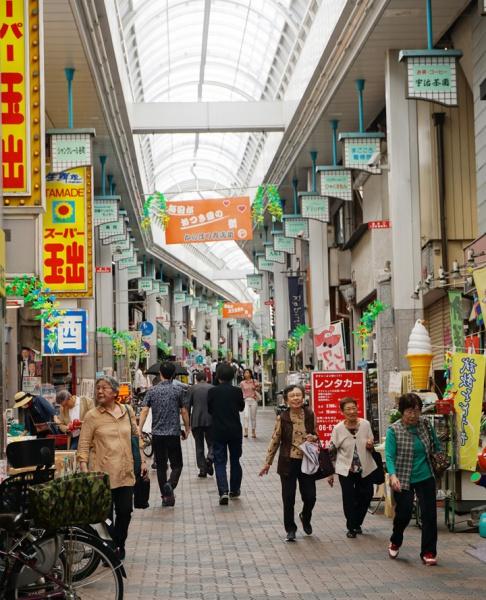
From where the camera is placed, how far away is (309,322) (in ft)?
102

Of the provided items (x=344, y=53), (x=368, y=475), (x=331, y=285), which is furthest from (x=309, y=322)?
(x=368, y=475)

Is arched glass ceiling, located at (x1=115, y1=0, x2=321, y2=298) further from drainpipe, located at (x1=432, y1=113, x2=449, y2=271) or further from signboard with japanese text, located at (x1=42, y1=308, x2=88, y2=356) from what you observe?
signboard with japanese text, located at (x1=42, y1=308, x2=88, y2=356)

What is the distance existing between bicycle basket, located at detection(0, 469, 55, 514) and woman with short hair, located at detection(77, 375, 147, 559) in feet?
5.96

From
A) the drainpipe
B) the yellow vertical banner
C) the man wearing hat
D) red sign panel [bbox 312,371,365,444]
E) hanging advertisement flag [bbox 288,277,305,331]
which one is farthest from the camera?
hanging advertisement flag [bbox 288,277,305,331]

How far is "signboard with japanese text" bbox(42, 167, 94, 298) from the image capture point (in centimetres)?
1902

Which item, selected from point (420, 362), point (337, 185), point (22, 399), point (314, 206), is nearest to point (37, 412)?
point (22, 399)

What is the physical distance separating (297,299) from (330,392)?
18051mm

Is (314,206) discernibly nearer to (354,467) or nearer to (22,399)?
(22,399)

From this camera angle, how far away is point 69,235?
1902cm

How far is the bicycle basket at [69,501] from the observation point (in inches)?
243

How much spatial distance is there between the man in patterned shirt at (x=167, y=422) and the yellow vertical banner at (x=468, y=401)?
139 inches

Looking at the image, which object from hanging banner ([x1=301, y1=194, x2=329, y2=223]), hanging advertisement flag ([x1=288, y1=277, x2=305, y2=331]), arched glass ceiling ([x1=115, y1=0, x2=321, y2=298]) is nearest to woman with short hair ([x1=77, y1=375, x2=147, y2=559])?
arched glass ceiling ([x1=115, y1=0, x2=321, y2=298])

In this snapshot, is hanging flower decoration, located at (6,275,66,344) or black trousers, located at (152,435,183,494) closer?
black trousers, located at (152,435,183,494)

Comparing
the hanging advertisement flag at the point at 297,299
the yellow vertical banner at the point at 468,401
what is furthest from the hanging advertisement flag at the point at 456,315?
the hanging advertisement flag at the point at 297,299
